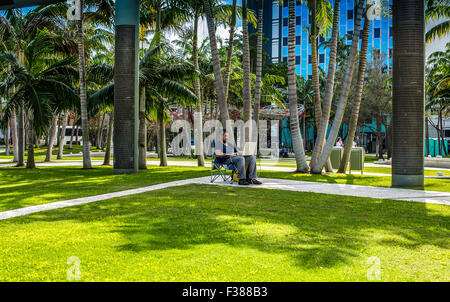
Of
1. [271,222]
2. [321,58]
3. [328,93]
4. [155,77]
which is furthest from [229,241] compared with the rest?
[321,58]

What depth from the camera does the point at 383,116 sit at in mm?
39000

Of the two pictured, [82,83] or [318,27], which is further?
[318,27]

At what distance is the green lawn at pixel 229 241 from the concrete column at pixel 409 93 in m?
3.67

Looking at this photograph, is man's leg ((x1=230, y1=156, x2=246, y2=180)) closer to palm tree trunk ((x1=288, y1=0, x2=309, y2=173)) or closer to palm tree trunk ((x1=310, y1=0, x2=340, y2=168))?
palm tree trunk ((x1=288, y1=0, x2=309, y2=173))

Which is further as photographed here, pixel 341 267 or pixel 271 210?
pixel 271 210

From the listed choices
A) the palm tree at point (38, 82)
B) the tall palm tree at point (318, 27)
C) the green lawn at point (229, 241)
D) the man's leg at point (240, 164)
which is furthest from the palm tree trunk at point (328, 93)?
the palm tree at point (38, 82)

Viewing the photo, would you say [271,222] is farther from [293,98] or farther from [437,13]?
[437,13]

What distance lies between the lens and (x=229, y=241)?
5004mm

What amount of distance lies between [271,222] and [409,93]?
7.37 metres

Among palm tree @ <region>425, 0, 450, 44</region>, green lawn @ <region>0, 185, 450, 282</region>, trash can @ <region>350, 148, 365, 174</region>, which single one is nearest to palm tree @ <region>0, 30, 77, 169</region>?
green lawn @ <region>0, 185, 450, 282</region>
